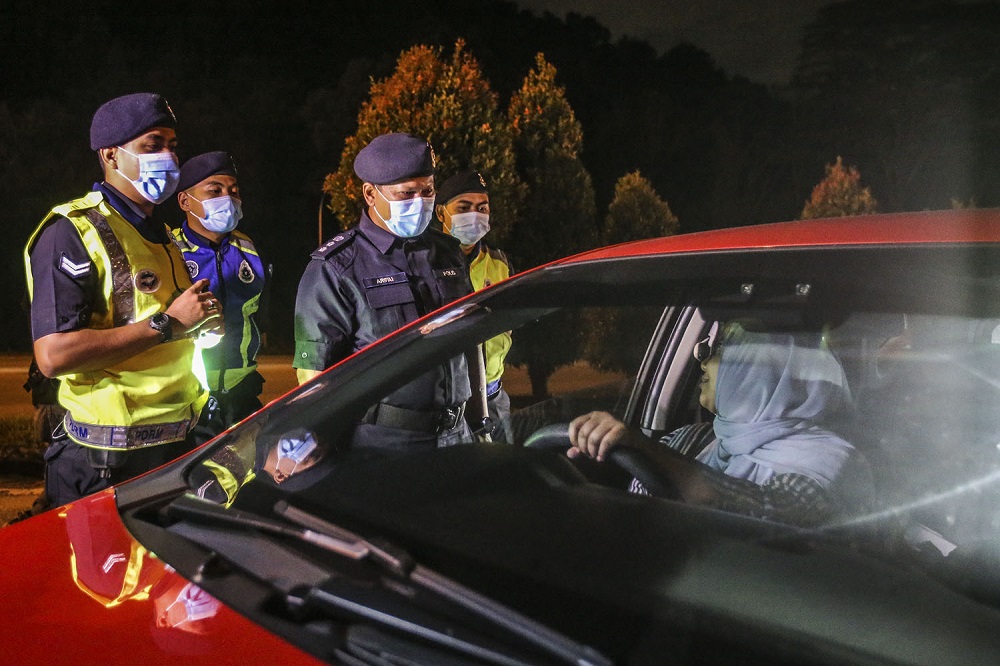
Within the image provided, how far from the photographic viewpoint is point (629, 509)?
1379 millimetres

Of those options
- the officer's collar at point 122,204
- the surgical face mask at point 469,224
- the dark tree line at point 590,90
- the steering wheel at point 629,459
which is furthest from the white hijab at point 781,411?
the dark tree line at point 590,90

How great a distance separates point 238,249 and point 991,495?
3550 mm

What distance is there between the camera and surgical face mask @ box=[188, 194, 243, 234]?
4.08 metres

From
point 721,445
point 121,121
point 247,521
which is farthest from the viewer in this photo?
point 121,121

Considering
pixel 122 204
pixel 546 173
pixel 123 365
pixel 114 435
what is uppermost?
pixel 546 173

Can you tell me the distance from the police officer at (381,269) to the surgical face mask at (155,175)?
0.50 meters

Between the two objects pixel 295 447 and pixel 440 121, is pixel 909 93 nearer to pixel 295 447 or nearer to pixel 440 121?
pixel 440 121

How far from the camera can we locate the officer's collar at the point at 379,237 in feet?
10.2

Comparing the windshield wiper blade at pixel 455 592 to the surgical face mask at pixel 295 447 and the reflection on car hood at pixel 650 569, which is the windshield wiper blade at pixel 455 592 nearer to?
the reflection on car hood at pixel 650 569

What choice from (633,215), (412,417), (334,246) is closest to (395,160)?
(334,246)

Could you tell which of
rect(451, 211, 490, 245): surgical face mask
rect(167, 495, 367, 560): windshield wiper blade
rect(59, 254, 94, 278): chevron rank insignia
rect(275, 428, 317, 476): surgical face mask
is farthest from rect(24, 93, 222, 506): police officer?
rect(451, 211, 490, 245): surgical face mask

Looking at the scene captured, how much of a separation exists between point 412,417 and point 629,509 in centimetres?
63

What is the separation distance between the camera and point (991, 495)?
1292 millimetres

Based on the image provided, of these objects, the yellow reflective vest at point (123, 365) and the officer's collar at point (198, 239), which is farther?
the officer's collar at point (198, 239)
